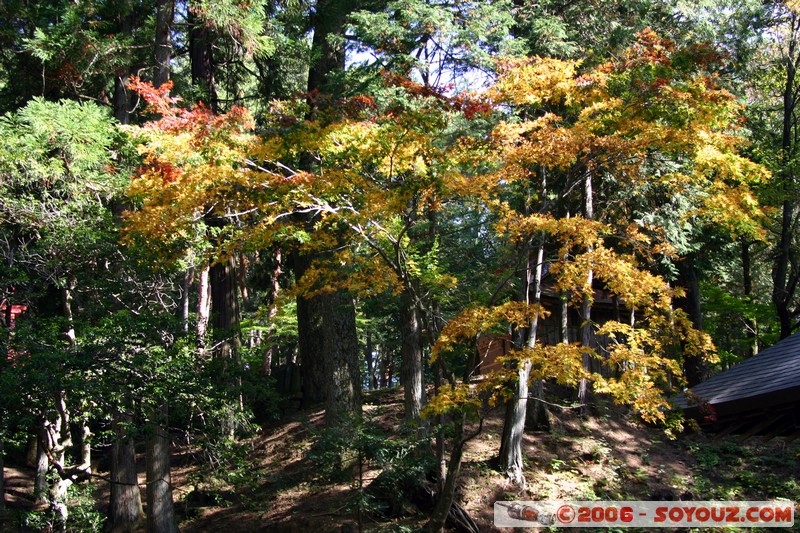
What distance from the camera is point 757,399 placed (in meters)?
5.08

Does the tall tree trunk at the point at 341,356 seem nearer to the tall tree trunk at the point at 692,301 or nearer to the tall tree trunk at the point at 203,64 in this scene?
the tall tree trunk at the point at 203,64

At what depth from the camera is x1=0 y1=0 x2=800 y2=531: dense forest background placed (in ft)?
26.0

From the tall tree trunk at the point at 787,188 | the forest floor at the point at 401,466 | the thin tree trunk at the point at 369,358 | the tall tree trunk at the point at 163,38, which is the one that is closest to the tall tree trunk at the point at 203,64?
the tall tree trunk at the point at 163,38

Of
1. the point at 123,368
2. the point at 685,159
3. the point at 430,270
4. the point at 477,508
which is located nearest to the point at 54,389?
the point at 123,368

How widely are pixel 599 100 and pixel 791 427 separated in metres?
4.99

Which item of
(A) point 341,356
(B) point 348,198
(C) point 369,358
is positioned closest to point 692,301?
(A) point 341,356

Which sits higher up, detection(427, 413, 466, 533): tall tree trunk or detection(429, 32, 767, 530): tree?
detection(429, 32, 767, 530): tree

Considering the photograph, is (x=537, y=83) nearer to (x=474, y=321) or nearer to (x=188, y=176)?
(x=474, y=321)

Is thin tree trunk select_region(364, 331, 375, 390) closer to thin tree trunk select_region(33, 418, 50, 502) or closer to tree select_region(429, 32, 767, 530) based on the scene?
thin tree trunk select_region(33, 418, 50, 502)

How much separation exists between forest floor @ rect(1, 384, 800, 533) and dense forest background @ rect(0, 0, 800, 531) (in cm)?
36

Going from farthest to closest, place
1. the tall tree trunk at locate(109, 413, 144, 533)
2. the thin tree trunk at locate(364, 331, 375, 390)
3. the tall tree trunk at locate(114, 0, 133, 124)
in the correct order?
1. the thin tree trunk at locate(364, 331, 375, 390)
2. the tall tree trunk at locate(114, 0, 133, 124)
3. the tall tree trunk at locate(109, 413, 144, 533)

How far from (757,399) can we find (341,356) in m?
8.25

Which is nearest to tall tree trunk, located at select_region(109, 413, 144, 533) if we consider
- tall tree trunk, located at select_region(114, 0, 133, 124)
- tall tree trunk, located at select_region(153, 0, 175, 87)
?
tall tree trunk, located at select_region(114, 0, 133, 124)

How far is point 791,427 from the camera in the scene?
17.3 feet
